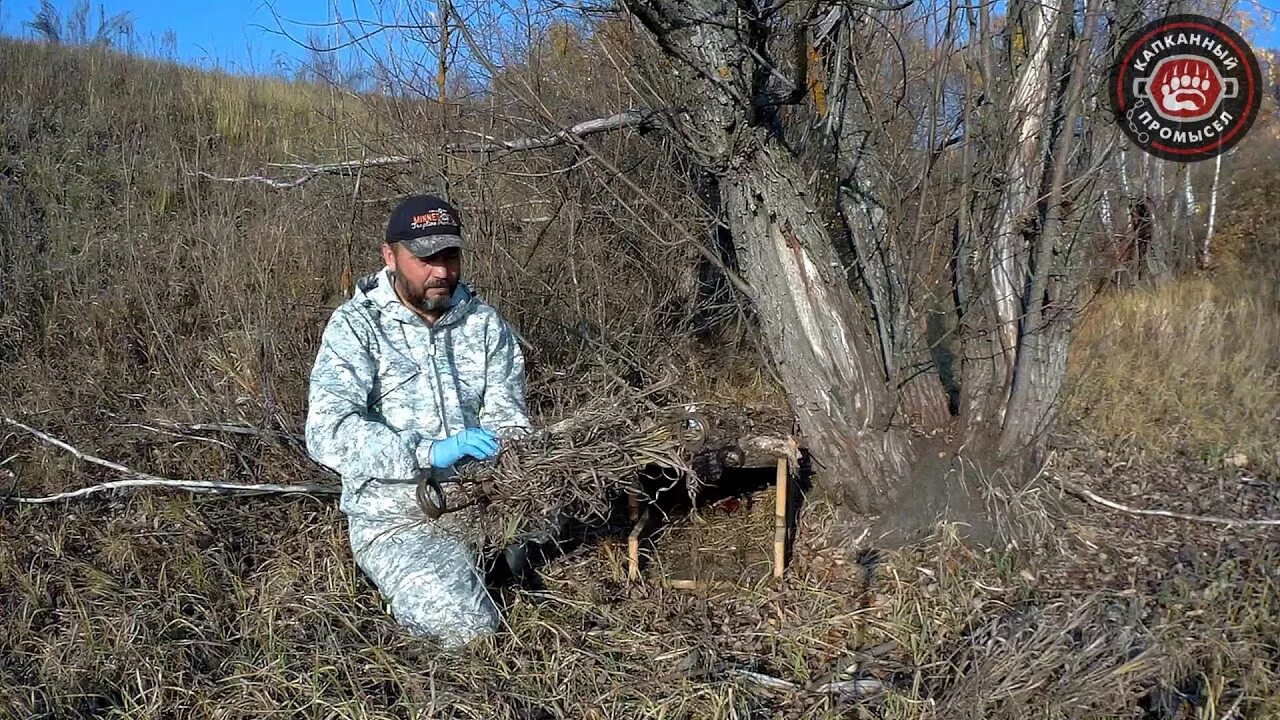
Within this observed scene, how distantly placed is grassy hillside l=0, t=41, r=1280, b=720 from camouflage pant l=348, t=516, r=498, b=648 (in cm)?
8

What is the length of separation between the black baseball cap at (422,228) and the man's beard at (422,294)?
0.39 feet

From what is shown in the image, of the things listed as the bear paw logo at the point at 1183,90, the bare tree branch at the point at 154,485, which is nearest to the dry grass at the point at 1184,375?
the bear paw logo at the point at 1183,90

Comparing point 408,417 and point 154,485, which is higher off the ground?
point 408,417

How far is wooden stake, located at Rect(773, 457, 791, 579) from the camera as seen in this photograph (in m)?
3.52

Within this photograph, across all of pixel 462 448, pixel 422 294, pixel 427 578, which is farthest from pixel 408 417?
pixel 427 578

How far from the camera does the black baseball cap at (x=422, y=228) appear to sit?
293cm

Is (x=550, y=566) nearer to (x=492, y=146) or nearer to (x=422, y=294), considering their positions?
(x=422, y=294)

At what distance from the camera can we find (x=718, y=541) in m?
3.93

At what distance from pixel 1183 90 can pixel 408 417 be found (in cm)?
491

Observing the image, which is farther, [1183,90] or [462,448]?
[1183,90]

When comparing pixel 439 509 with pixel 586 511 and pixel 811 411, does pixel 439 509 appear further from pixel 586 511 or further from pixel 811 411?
pixel 811 411

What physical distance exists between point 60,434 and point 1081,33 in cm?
478

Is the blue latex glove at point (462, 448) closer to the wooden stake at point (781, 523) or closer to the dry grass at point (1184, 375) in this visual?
the wooden stake at point (781, 523)

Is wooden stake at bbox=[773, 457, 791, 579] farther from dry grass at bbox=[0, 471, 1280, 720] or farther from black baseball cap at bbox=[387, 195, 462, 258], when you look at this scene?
black baseball cap at bbox=[387, 195, 462, 258]
